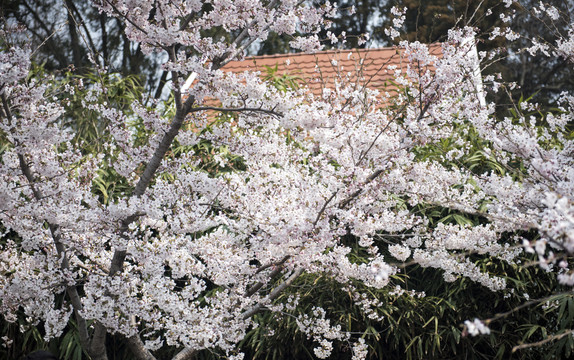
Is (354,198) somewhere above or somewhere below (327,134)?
below

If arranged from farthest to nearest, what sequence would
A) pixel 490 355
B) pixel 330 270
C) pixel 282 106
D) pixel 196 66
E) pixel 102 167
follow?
pixel 102 167 → pixel 490 355 → pixel 330 270 → pixel 282 106 → pixel 196 66

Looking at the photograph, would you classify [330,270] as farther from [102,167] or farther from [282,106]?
[102,167]

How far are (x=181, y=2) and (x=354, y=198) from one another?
1.45 meters

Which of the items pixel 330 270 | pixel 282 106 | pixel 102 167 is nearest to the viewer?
pixel 282 106

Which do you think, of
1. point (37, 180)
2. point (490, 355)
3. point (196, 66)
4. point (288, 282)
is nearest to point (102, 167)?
point (37, 180)

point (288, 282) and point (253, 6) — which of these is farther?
point (288, 282)

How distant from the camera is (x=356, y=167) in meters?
2.93

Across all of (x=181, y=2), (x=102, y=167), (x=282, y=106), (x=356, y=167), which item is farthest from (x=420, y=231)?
(x=102, y=167)

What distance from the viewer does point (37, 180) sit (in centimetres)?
316

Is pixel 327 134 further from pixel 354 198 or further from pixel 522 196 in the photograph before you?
pixel 522 196

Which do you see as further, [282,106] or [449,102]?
[449,102]

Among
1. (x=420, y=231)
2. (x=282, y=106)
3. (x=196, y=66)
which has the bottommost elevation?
(x=420, y=231)

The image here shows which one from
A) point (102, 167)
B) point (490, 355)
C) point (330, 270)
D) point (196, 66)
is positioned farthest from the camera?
point (102, 167)

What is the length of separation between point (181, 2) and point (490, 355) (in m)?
3.25
